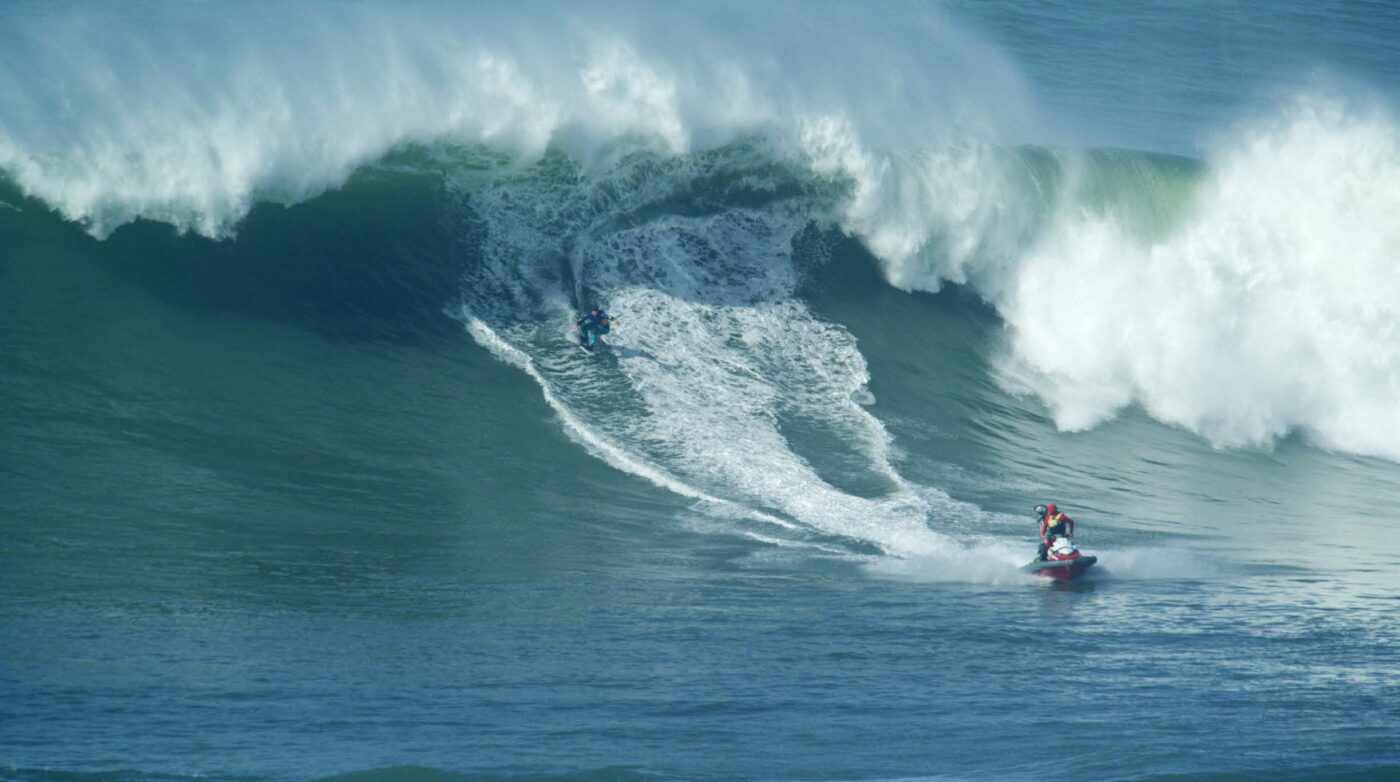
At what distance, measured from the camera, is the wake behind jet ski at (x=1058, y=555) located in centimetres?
1357

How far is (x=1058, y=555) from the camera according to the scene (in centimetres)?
1370

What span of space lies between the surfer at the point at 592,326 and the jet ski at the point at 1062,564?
7.19 m

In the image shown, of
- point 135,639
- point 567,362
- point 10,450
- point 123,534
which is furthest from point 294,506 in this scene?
point 567,362

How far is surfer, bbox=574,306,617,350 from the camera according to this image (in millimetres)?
18844

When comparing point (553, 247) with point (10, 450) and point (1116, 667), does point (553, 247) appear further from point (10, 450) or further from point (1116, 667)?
point (1116, 667)

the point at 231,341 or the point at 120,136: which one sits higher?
the point at 120,136

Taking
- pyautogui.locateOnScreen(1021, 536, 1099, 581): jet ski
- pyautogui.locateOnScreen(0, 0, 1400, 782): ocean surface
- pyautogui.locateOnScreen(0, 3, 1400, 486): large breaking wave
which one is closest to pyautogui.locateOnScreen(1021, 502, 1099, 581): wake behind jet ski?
pyautogui.locateOnScreen(1021, 536, 1099, 581): jet ski

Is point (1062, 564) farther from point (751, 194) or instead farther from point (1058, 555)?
point (751, 194)

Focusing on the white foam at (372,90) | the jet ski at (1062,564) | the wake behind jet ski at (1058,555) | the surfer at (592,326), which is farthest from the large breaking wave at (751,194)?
the jet ski at (1062,564)

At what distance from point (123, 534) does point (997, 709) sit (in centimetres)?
760

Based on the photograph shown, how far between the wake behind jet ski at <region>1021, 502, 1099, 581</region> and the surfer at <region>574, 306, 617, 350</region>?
22.6 feet

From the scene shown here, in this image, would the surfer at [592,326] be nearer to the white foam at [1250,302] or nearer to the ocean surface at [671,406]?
the ocean surface at [671,406]

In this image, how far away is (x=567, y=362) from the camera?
1872 centimetres

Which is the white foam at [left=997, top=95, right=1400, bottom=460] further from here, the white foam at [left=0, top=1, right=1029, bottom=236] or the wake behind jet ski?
the wake behind jet ski
